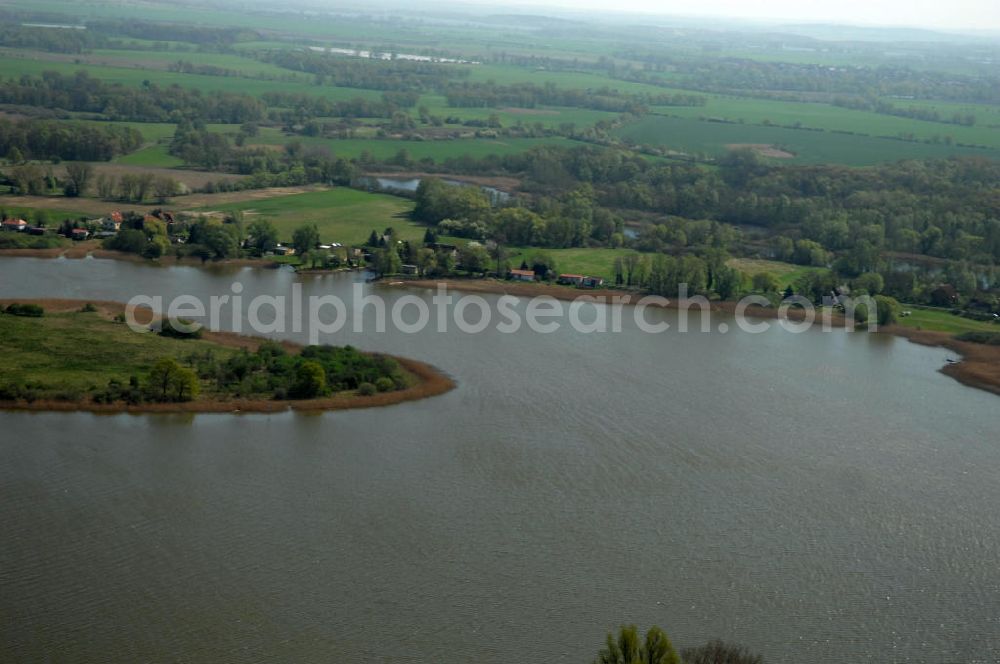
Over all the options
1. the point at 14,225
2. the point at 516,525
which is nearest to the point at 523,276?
the point at 14,225

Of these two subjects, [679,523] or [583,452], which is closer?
[679,523]

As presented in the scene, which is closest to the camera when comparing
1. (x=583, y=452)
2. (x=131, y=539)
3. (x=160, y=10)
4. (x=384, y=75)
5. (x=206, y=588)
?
(x=206, y=588)

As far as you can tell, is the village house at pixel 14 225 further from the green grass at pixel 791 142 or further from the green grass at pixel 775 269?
the green grass at pixel 791 142

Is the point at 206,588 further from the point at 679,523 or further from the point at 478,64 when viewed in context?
the point at 478,64

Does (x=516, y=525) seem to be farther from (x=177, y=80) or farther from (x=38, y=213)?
(x=177, y=80)

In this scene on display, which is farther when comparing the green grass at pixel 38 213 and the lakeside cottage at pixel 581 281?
the green grass at pixel 38 213

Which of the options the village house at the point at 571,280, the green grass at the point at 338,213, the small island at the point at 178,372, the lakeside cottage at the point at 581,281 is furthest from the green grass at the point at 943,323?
the green grass at the point at 338,213

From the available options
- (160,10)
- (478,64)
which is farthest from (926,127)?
(160,10)
